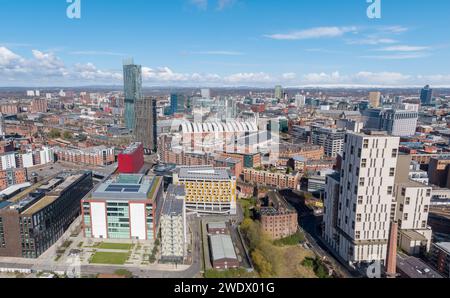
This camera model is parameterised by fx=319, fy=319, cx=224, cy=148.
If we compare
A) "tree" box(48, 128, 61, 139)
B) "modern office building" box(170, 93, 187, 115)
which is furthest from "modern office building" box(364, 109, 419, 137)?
"tree" box(48, 128, 61, 139)

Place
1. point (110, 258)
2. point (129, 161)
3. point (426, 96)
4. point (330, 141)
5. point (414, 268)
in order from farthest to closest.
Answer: point (426, 96) < point (330, 141) < point (129, 161) < point (110, 258) < point (414, 268)

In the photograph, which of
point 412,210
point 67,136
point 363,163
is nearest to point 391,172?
point 363,163

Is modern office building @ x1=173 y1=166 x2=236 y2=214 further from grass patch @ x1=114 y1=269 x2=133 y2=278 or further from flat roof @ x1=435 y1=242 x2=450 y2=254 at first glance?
flat roof @ x1=435 y1=242 x2=450 y2=254

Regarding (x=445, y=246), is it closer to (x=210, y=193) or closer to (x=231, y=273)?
(x=231, y=273)

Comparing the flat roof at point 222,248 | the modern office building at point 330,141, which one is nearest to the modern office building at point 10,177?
the flat roof at point 222,248

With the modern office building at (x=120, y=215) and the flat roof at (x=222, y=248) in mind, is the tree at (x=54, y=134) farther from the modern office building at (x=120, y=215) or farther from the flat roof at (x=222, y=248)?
the flat roof at (x=222, y=248)

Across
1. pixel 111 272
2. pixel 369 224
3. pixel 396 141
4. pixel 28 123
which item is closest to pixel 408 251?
pixel 369 224
